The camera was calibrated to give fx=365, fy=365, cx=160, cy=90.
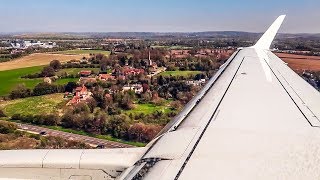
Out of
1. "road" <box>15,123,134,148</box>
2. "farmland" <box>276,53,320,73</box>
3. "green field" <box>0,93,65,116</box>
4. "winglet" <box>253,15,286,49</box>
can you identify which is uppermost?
"winglet" <box>253,15,286,49</box>

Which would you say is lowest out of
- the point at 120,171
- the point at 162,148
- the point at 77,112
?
the point at 77,112

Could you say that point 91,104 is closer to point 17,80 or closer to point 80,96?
point 80,96

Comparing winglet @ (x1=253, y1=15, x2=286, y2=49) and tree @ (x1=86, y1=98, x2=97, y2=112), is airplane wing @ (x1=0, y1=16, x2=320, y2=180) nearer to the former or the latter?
winglet @ (x1=253, y1=15, x2=286, y2=49)

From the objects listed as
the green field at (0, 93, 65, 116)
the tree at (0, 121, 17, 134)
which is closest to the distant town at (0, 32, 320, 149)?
the green field at (0, 93, 65, 116)

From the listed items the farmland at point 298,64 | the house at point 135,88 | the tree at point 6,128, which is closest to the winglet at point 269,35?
the farmland at point 298,64

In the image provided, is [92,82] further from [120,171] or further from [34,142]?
[120,171]

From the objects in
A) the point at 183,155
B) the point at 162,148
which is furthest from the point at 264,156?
the point at 162,148

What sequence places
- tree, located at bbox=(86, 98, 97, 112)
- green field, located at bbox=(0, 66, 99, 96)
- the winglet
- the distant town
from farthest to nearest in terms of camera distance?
Result: 1. green field, located at bbox=(0, 66, 99, 96)
2. tree, located at bbox=(86, 98, 97, 112)
3. the distant town
4. the winglet
